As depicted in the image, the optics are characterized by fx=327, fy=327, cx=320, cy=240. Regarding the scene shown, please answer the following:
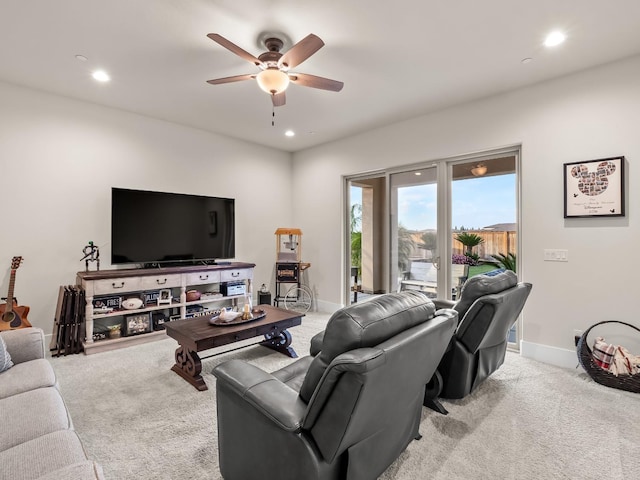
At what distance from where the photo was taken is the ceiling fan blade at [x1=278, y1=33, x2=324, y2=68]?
214 cm

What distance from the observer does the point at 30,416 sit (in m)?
1.38

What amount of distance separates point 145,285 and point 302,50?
305 cm

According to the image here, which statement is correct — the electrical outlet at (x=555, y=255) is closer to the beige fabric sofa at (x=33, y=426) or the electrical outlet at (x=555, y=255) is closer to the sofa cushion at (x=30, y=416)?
the beige fabric sofa at (x=33, y=426)

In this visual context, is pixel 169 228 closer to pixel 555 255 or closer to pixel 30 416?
pixel 30 416

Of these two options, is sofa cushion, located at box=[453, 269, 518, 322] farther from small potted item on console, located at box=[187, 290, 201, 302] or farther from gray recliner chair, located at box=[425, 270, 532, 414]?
small potted item on console, located at box=[187, 290, 201, 302]

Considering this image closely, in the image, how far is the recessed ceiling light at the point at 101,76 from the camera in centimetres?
312

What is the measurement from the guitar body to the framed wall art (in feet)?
17.4

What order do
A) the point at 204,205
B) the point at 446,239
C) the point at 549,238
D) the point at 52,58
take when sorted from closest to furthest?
the point at 52,58
the point at 549,238
the point at 446,239
the point at 204,205

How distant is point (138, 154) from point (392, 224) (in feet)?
11.6

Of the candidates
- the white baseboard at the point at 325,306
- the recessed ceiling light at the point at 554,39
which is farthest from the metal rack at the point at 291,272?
the recessed ceiling light at the point at 554,39

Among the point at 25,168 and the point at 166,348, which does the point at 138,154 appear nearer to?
the point at 25,168

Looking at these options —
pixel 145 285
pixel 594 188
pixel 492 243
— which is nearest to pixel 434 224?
pixel 492 243

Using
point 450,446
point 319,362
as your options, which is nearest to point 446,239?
point 450,446

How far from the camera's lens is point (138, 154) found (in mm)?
4254
